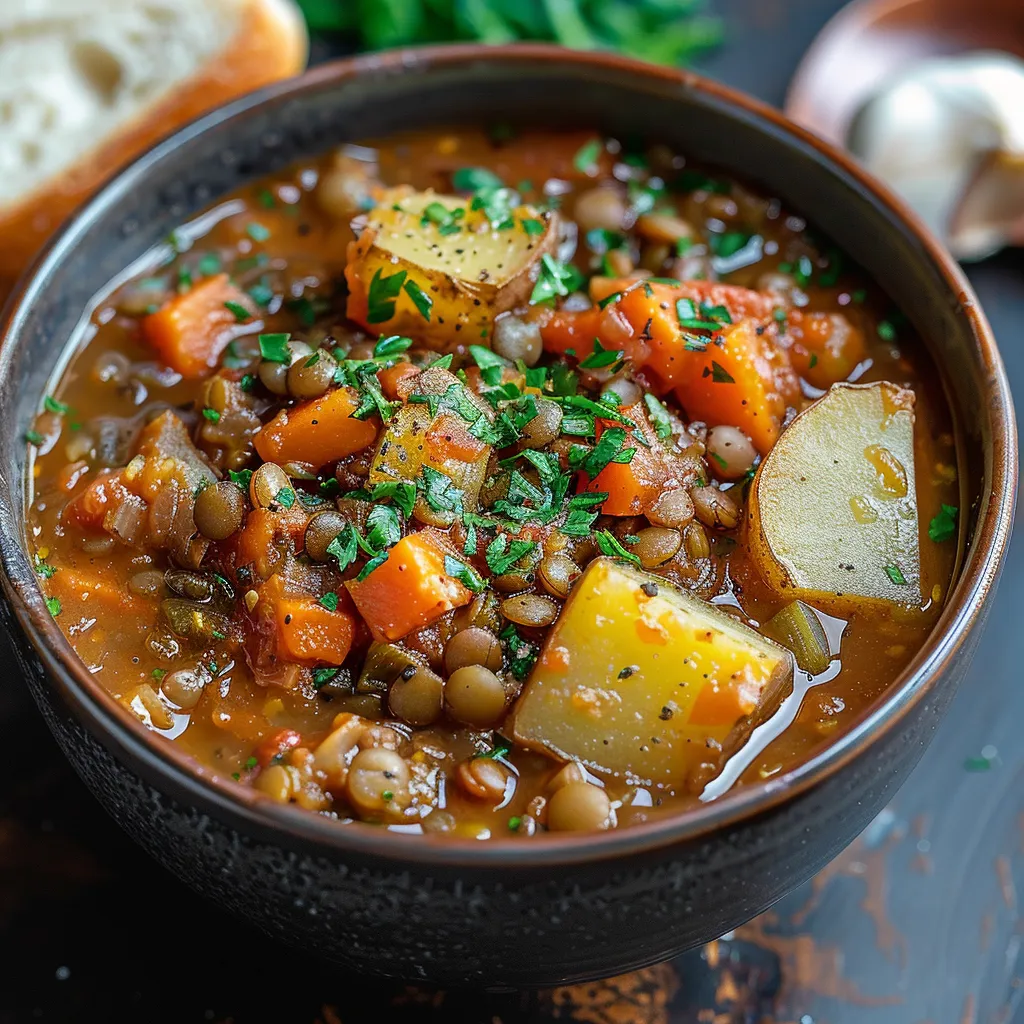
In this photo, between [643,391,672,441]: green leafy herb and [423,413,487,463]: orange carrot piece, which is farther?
[643,391,672,441]: green leafy herb

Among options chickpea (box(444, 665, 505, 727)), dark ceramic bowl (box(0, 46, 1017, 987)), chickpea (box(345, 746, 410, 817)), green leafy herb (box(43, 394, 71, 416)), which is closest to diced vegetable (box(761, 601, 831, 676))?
dark ceramic bowl (box(0, 46, 1017, 987))

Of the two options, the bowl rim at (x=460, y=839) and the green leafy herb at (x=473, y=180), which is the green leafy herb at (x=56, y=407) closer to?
the bowl rim at (x=460, y=839)

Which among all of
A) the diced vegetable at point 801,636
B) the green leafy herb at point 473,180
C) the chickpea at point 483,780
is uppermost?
the green leafy herb at point 473,180

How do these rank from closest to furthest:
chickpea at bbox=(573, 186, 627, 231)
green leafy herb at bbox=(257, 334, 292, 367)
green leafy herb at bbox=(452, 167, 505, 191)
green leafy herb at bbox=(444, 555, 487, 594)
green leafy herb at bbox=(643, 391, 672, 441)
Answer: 1. green leafy herb at bbox=(444, 555, 487, 594)
2. green leafy herb at bbox=(643, 391, 672, 441)
3. green leafy herb at bbox=(257, 334, 292, 367)
4. chickpea at bbox=(573, 186, 627, 231)
5. green leafy herb at bbox=(452, 167, 505, 191)

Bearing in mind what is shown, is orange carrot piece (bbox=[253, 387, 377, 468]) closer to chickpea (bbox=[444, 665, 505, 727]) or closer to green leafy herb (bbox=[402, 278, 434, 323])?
green leafy herb (bbox=[402, 278, 434, 323])

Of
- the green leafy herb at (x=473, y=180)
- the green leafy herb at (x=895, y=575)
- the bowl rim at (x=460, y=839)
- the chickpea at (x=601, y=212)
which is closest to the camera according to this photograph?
the bowl rim at (x=460, y=839)

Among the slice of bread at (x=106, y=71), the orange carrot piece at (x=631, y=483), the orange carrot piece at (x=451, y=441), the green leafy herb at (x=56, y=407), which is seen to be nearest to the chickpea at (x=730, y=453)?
the orange carrot piece at (x=631, y=483)
